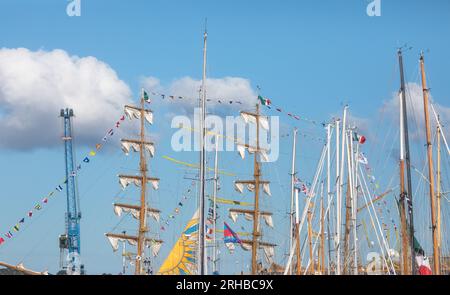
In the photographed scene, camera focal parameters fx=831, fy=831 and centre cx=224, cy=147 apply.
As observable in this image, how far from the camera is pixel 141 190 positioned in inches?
4053

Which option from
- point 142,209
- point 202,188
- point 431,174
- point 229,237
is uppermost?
point 142,209

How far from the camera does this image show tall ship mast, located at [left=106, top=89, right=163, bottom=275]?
10119 centimetres

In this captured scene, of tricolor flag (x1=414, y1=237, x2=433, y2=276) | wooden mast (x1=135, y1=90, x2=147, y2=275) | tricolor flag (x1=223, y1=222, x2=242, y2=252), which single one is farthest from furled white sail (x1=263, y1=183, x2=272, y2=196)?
tricolor flag (x1=414, y1=237, x2=433, y2=276)

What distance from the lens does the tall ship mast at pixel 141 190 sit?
101 meters

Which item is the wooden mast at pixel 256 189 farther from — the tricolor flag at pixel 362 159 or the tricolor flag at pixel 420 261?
the tricolor flag at pixel 420 261

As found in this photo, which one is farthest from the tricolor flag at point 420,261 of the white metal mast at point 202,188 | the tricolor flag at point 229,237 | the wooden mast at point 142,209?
the wooden mast at point 142,209

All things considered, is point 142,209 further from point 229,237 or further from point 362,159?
point 362,159

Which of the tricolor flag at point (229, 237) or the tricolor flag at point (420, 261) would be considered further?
the tricolor flag at point (229, 237)

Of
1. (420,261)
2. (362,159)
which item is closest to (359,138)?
(362,159)

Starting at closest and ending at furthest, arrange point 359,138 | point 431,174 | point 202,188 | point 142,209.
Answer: point 202,188 → point 431,174 → point 359,138 → point 142,209

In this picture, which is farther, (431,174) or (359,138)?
(359,138)

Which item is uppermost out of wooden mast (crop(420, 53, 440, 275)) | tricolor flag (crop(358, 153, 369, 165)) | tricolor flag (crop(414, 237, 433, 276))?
tricolor flag (crop(358, 153, 369, 165))

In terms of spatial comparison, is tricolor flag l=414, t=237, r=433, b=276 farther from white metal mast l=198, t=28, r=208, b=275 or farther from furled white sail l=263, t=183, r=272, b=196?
furled white sail l=263, t=183, r=272, b=196
